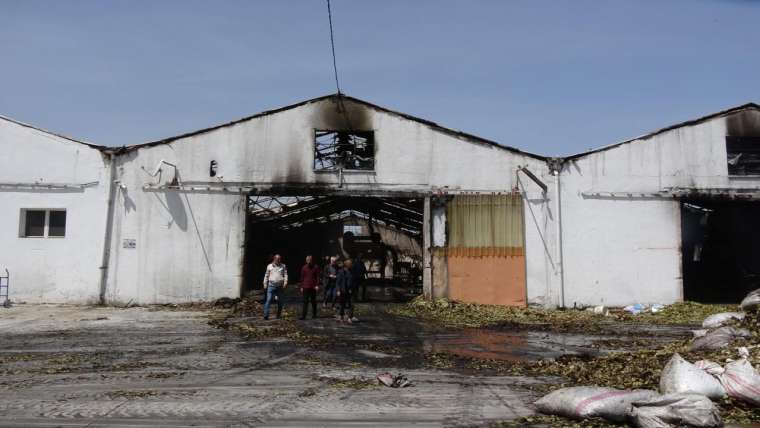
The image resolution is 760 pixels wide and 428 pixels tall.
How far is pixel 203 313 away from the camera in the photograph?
15.7m

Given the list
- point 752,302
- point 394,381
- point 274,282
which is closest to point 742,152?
point 752,302

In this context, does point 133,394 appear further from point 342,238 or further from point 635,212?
point 342,238

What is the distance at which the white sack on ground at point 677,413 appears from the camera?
16.6 ft

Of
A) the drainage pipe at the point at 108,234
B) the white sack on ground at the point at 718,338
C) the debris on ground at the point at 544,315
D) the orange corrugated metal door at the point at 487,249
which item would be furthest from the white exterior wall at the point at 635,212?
the drainage pipe at the point at 108,234

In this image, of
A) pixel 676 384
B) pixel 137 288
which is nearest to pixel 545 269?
pixel 676 384

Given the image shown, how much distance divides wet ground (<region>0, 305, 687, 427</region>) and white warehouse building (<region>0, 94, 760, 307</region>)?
3.59 m

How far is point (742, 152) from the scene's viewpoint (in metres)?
18.2

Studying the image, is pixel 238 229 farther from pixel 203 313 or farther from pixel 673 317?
pixel 673 317

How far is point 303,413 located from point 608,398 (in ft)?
10.6

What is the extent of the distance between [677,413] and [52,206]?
59.6 ft

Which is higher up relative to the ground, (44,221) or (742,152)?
(742,152)

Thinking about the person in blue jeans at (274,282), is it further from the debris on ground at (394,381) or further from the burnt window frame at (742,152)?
the burnt window frame at (742,152)

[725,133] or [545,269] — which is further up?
[725,133]

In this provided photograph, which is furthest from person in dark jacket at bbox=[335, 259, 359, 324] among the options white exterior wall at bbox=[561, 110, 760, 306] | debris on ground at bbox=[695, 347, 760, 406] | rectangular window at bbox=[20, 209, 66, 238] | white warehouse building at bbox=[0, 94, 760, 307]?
rectangular window at bbox=[20, 209, 66, 238]
